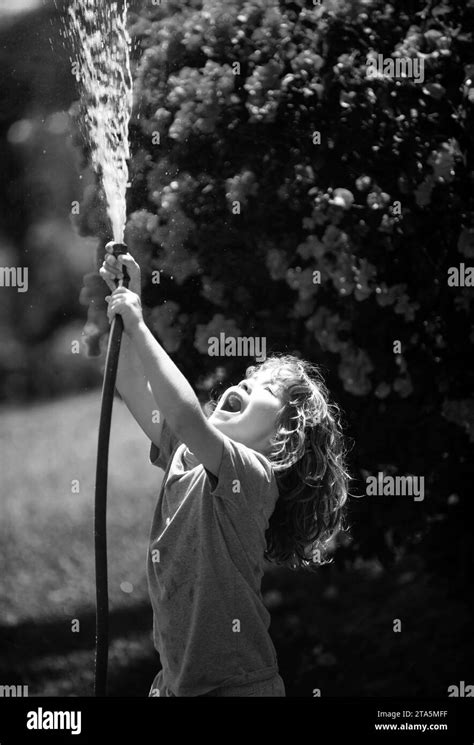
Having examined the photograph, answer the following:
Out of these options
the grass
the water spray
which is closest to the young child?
the water spray

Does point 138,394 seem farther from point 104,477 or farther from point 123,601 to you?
point 123,601

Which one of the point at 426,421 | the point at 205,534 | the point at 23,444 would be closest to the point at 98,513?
the point at 205,534

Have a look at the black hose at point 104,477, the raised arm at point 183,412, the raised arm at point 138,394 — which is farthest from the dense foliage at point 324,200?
the raised arm at point 183,412

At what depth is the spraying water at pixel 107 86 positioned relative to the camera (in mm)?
2596

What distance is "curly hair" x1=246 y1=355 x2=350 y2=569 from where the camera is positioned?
193 cm

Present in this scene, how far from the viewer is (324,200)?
2451mm

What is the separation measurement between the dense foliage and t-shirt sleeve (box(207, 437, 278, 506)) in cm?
80

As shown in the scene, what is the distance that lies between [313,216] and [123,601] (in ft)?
5.33

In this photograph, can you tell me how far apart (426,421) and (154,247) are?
35.3 inches

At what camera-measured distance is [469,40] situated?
2.57 m

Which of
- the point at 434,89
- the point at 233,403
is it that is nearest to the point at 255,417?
the point at 233,403

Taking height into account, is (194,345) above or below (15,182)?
below

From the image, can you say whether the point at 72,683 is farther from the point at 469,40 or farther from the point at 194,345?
the point at 469,40

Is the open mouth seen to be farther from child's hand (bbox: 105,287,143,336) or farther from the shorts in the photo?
the shorts
